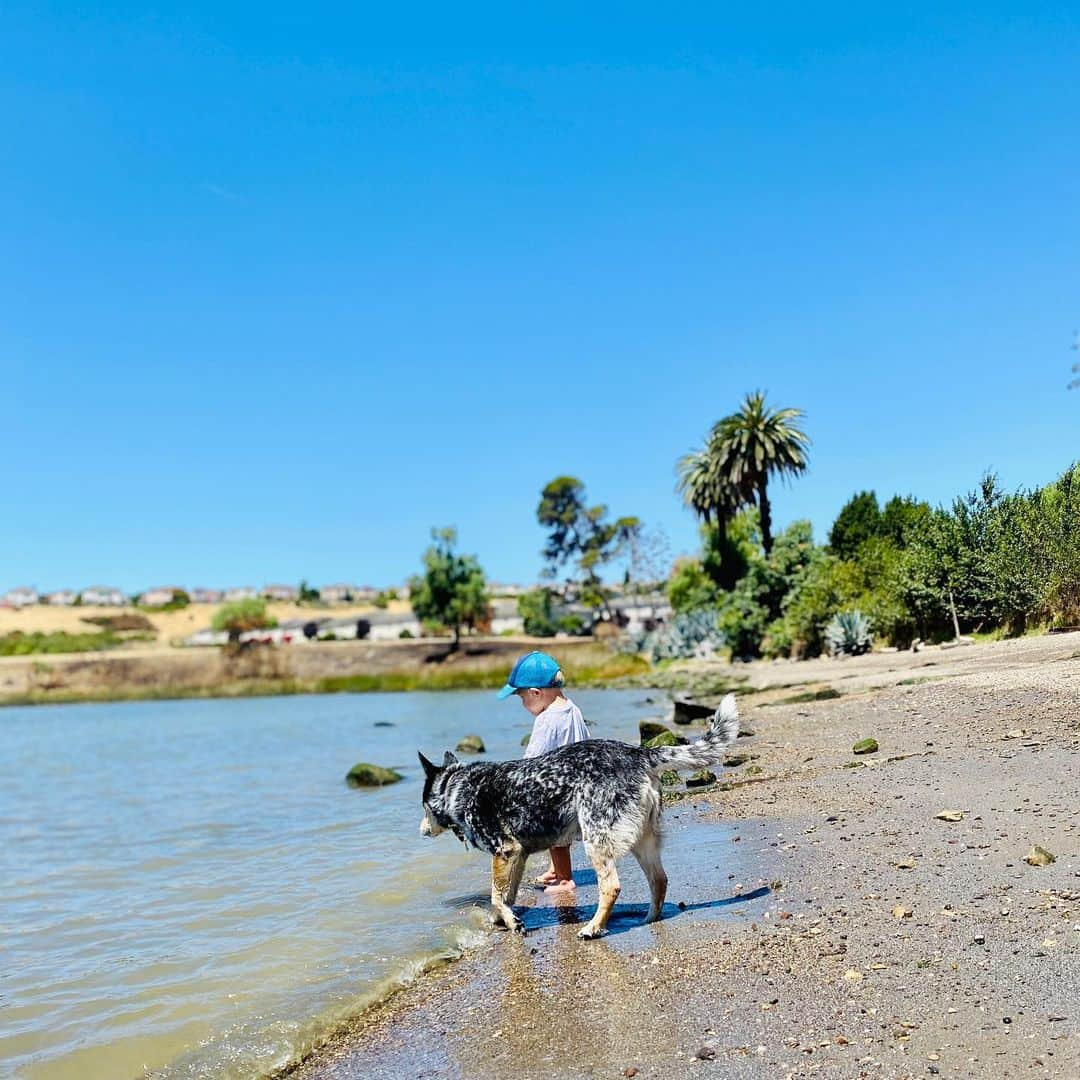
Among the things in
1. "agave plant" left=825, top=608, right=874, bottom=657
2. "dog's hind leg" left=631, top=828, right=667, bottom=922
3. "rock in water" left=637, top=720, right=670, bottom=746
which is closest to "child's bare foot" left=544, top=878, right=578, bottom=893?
"dog's hind leg" left=631, top=828, right=667, bottom=922

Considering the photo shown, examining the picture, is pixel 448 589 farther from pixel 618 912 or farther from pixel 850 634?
pixel 618 912

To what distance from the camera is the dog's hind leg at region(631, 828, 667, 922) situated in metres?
7.27

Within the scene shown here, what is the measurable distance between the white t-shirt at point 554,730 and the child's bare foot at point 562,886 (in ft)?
4.51

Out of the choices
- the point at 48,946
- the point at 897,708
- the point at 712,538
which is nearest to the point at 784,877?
the point at 48,946

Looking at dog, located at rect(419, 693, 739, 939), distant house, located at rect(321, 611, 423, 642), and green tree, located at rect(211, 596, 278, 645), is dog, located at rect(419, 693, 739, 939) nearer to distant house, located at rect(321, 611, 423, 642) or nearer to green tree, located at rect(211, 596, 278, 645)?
distant house, located at rect(321, 611, 423, 642)

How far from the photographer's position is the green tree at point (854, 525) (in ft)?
159

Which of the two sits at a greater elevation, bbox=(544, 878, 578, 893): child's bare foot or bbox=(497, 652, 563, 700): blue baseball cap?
bbox=(497, 652, 563, 700): blue baseball cap

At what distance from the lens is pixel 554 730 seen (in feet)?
27.9

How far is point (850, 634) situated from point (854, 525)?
14891mm

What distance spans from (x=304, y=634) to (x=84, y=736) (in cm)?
8836

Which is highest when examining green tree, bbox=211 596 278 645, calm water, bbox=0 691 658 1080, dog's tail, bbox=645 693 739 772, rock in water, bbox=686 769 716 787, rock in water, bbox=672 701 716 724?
green tree, bbox=211 596 278 645

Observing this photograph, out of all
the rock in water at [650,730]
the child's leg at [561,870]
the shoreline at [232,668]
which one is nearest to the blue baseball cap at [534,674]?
the child's leg at [561,870]

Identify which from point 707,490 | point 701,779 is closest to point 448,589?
point 707,490

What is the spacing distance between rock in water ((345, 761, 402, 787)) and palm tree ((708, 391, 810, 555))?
37.4 m
